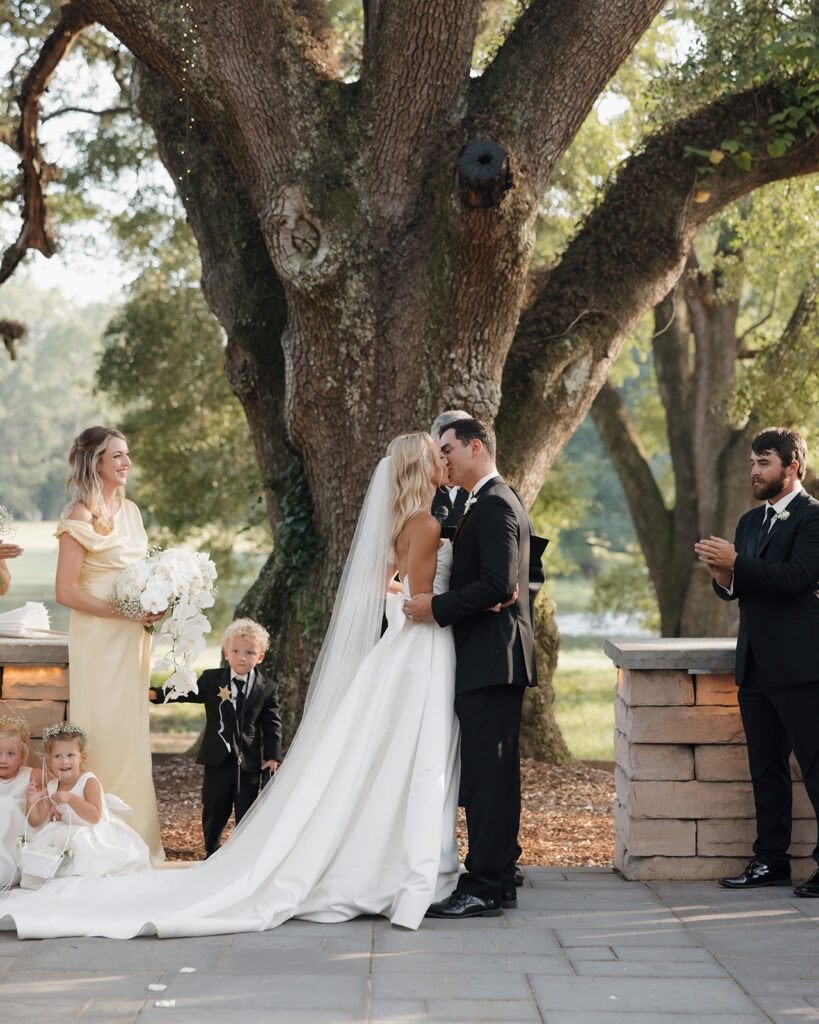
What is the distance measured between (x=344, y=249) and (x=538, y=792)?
4535 mm

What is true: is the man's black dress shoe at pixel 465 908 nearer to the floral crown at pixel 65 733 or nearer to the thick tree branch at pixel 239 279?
the floral crown at pixel 65 733

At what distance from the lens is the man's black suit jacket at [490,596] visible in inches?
185

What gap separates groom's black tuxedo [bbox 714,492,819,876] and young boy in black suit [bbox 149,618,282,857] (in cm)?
233

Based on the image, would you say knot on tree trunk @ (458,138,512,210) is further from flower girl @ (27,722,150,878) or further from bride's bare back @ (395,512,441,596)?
flower girl @ (27,722,150,878)

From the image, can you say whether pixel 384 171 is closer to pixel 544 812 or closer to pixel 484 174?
pixel 484 174

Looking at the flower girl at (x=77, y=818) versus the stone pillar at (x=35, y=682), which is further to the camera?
the stone pillar at (x=35, y=682)

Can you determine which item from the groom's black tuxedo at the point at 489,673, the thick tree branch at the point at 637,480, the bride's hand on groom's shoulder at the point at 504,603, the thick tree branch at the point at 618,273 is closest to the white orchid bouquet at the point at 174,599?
the groom's black tuxedo at the point at 489,673

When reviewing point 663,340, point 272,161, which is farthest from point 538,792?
point 663,340

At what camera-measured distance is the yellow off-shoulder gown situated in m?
5.30

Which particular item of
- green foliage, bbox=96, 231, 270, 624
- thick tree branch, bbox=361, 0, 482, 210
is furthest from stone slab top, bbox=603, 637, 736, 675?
green foliage, bbox=96, 231, 270, 624

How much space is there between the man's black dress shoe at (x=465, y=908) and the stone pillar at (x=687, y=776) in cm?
100

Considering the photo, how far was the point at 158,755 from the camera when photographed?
10.3 metres

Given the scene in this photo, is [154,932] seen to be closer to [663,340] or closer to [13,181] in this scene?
[13,181]

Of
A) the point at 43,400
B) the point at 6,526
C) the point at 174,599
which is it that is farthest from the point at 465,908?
the point at 43,400
